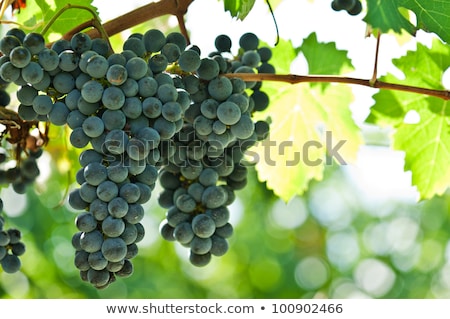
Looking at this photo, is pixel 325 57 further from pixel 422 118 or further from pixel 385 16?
pixel 385 16

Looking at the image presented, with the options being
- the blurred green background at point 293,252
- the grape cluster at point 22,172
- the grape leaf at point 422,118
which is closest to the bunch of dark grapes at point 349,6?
the grape leaf at point 422,118

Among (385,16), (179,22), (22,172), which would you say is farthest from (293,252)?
(385,16)

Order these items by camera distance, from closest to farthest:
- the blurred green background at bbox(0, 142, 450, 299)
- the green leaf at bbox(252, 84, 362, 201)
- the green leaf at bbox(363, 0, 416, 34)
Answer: the green leaf at bbox(363, 0, 416, 34) → the green leaf at bbox(252, 84, 362, 201) → the blurred green background at bbox(0, 142, 450, 299)

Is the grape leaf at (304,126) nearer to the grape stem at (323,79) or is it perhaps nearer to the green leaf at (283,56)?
the green leaf at (283,56)

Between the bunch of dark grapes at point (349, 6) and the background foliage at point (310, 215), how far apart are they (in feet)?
0.54

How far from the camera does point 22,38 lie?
114cm

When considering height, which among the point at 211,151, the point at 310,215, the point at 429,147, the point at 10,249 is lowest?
the point at 310,215

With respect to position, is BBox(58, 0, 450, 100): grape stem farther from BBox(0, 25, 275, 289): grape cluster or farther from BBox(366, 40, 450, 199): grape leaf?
BBox(366, 40, 450, 199): grape leaf

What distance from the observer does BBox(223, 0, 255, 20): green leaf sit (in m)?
1.26

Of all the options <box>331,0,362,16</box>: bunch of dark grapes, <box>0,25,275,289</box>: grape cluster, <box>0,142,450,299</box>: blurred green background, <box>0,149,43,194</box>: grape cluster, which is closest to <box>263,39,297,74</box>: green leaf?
<box>331,0,362,16</box>: bunch of dark grapes

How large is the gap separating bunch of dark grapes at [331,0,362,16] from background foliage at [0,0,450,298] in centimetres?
16

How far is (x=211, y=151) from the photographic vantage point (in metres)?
1.33

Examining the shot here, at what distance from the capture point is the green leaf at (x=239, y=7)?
126 cm

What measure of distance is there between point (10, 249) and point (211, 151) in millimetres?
477
